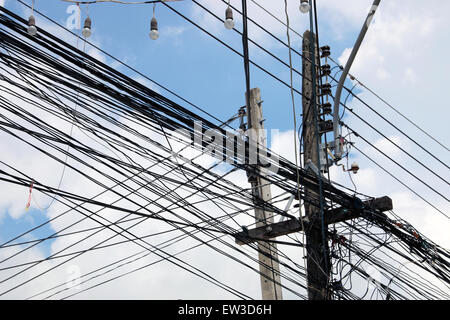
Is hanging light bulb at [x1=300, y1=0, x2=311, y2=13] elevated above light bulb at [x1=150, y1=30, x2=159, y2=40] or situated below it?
below

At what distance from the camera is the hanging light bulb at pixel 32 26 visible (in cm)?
571

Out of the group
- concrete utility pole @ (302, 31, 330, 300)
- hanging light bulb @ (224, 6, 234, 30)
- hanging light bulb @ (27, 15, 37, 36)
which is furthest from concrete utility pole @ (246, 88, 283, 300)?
hanging light bulb @ (27, 15, 37, 36)

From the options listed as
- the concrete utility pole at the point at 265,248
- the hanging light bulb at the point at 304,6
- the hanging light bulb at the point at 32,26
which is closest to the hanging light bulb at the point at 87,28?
the hanging light bulb at the point at 32,26

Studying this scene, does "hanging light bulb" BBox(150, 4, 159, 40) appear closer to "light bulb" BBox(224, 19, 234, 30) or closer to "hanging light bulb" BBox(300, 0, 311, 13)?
"light bulb" BBox(224, 19, 234, 30)

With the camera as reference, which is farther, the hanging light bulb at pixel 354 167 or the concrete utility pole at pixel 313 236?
the hanging light bulb at pixel 354 167

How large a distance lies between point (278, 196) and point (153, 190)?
210 cm

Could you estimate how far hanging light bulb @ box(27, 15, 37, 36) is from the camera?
18.7 feet

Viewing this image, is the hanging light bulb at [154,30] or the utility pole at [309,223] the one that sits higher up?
the hanging light bulb at [154,30]

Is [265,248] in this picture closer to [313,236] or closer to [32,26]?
[313,236]

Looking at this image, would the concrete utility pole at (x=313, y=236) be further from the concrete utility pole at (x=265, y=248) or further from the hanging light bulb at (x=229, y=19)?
the hanging light bulb at (x=229, y=19)

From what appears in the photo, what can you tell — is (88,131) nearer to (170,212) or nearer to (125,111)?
(125,111)
